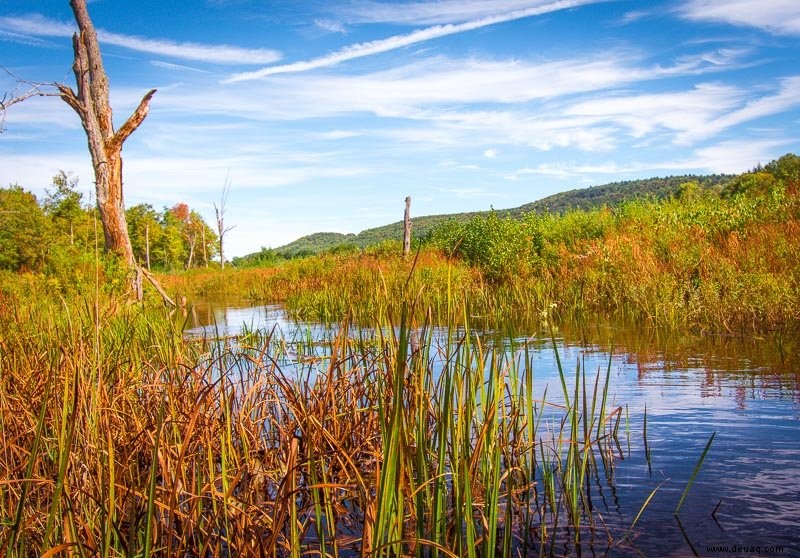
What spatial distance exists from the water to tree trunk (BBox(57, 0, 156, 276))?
1008 centimetres

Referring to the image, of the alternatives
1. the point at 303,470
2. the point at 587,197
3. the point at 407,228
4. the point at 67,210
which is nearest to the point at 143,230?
the point at 67,210

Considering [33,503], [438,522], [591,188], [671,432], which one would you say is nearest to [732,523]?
[671,432]

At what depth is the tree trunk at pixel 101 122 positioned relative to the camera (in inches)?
543

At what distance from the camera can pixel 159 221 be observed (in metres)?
72.8

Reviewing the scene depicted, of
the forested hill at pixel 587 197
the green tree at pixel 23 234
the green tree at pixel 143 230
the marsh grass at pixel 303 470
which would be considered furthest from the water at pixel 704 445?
the forested hill at pixel 587 197

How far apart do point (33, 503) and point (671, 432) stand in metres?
4.75

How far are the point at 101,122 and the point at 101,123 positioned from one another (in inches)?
0.9

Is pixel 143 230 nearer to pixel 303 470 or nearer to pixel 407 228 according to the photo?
pixel 407 228

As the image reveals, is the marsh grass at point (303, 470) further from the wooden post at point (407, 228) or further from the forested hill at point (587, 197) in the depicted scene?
the forested hill at point (587, 197)

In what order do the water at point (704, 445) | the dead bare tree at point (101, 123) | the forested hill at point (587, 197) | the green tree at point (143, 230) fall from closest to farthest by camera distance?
the water at point (704, 445)
the dead bare tree at point (101, 123)
the green tree at point (143, 230)
the forested hill at point (587, 197)

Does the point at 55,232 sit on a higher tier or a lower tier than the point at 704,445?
higher

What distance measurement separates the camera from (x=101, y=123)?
14156mm

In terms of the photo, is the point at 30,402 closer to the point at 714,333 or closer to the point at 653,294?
the point at 714,333

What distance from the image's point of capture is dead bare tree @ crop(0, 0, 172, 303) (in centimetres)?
1377
